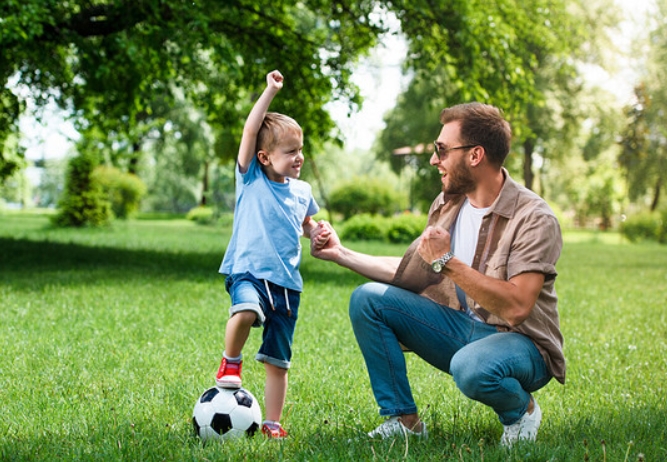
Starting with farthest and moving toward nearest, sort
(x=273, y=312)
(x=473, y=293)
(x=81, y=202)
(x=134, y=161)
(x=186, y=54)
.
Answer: (x=134, y=161), (x=81, y=202), (x=186, y=54), (x=273, y=312), (x=473, y=293)

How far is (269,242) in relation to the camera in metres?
3.92

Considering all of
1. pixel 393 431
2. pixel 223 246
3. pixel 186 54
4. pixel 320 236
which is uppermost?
pixel 186 54

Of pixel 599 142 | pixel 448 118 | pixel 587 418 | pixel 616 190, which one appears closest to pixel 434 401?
pixel 587 418

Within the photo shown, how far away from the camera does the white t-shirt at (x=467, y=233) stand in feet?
12.7

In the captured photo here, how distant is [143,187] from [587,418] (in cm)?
3116

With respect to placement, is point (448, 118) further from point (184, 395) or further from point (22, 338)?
point (22, 338)

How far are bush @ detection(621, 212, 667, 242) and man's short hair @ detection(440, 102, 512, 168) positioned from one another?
102ft

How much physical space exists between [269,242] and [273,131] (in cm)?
57

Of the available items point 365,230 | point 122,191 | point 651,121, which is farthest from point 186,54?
point 651,121

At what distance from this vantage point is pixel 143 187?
111ft

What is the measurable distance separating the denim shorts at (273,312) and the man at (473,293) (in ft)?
1.00

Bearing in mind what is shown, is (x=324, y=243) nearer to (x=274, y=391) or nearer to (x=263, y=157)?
(x=263, y=157)

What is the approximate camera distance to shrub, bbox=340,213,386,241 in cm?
2503

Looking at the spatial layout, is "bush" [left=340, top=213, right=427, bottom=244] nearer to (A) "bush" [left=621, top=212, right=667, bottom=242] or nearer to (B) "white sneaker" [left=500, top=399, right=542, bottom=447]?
(A) "bush" [left=621, top=212, right=667, bottom=242]
